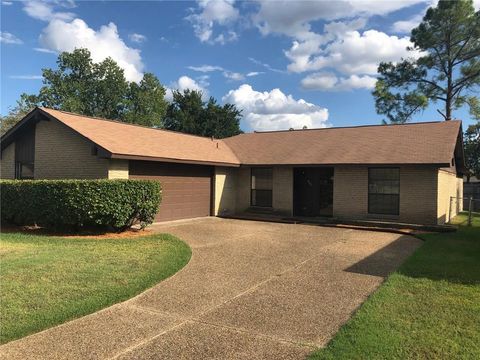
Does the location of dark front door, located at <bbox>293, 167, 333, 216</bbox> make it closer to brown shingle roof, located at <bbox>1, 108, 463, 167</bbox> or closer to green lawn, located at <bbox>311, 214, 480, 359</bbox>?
brown shingle roof, located at <bbox>1, 108, 463, 167</bbox>

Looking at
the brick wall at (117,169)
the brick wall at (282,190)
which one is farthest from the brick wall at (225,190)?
the brick wall at (117,169)

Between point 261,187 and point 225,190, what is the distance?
1.77 metres

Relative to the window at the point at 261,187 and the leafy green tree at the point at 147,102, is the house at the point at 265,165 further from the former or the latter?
the leafy green tree at the point at 147,102

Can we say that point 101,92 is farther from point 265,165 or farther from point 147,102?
point 265,165

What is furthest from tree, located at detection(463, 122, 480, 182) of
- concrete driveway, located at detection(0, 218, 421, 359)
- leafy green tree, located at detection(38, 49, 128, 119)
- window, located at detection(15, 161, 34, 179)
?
leafy green tree, located at detection(38, 49, 128, 119)

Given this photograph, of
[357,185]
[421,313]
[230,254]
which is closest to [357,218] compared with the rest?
[357,185]

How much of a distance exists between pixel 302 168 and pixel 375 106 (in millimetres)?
21526

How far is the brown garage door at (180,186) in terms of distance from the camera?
14.9m

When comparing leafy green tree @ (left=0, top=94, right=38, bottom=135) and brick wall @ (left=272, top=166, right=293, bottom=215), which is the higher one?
leafy green tree @ (left=0, top=94, right=38, bottom=135)

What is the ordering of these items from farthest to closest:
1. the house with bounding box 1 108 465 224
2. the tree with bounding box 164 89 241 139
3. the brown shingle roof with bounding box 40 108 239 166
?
the tree with bounding box 164 89 241 139 → the house with bounding box 1 108 465 224 → the brown shingle roof with bounding box 40 108 239 166

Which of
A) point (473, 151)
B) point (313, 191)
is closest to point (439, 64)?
point (473, 151)

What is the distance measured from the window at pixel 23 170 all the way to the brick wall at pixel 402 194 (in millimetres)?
12429

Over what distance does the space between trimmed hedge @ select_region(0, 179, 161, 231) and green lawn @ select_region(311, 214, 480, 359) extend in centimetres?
775

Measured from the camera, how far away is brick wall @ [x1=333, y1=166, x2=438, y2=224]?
15289 millimetres
